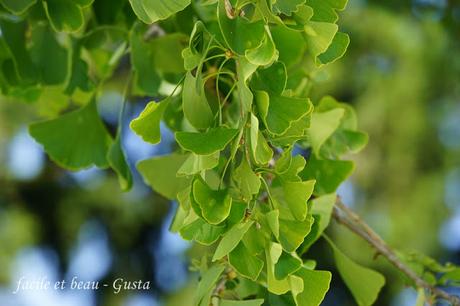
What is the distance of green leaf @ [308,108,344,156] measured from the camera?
759 millimetres

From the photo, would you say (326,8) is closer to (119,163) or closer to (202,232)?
(202,232)

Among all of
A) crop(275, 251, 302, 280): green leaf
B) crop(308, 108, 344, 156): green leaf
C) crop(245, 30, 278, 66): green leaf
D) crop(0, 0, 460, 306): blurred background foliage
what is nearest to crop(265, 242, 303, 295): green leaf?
crop(275, 251, 302, 280): green leaf

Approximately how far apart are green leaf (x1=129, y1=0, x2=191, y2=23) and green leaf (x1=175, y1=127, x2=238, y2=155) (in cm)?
8

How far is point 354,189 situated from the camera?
317 cm

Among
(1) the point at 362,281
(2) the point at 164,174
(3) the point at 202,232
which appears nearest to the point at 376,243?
(1) the point at 362,281

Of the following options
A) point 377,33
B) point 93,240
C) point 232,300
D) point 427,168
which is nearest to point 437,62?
point 377,33

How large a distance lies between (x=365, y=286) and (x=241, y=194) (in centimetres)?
29

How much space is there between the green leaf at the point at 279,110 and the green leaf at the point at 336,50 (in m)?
0.04

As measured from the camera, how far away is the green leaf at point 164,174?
2.58 ft

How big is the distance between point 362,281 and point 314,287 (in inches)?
9.7

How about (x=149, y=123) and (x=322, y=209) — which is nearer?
(x=149, y=123)

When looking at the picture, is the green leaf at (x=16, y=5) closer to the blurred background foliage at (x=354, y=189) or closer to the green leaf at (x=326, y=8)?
the green leaf at (x=326, y=8)

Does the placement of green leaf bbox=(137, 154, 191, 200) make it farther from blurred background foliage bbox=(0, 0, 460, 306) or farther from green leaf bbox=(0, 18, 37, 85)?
blurred background foliage bbox=(0, 0, 460, 306)

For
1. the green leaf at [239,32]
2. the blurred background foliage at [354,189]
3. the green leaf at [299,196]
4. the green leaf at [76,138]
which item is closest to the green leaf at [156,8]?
the green leaf at [239,32]
